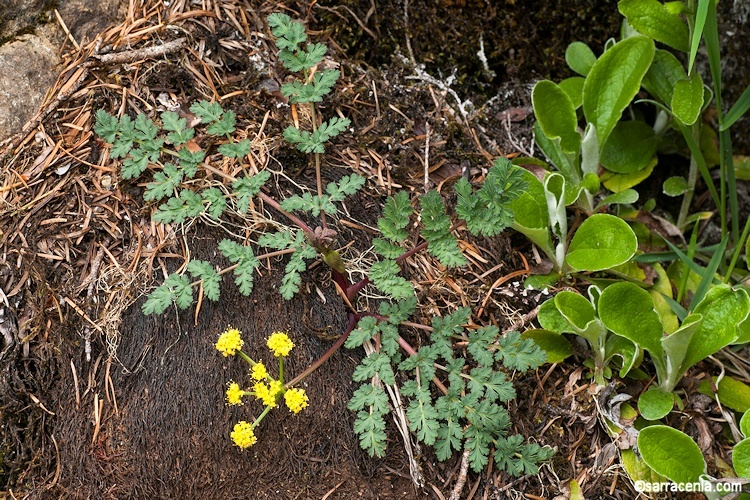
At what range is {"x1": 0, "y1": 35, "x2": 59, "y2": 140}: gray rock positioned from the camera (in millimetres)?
2199

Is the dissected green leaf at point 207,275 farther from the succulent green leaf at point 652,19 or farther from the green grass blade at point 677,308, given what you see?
the succulent green leaf at point 652,19

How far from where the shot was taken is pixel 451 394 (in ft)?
6.26

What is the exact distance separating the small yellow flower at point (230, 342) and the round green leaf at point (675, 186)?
1.76 meters

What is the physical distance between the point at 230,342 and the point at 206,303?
9.6 inches

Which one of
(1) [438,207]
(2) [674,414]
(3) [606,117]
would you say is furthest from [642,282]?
(1) [438,207]

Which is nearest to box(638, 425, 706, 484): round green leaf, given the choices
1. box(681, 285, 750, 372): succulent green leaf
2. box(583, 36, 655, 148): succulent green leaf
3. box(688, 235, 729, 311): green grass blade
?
box(681, 285, 750, 372): succulent green leaf

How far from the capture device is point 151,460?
1.95m

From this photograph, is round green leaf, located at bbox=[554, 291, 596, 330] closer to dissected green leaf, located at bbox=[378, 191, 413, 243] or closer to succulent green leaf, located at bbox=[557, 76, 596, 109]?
dissected green leaf, located at bbox=[378, 191, 413, 243]

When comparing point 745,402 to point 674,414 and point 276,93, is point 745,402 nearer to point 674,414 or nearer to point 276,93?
point 674,414

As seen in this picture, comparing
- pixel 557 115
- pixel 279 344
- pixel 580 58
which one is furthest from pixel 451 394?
pixel 580 58

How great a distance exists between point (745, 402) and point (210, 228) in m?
1.84

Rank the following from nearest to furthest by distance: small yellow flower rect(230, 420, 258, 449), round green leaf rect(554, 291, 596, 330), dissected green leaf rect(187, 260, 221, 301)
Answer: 1. small yellow flower rect(230, 420, 258, 449)
2. dissected green leaf rect(187, 260, 221, 301)
3. round green leaf rect(554, 291, 596, 330)

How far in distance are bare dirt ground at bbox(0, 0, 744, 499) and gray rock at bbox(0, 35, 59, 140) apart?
6cm

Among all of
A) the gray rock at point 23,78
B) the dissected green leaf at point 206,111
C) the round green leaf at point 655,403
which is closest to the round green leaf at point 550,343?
the round green leaf at point 655,403
